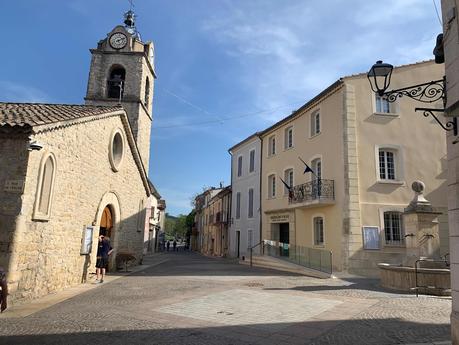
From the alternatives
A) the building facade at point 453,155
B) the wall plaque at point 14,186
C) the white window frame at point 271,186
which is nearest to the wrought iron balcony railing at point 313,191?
the white window frame at point 271,186

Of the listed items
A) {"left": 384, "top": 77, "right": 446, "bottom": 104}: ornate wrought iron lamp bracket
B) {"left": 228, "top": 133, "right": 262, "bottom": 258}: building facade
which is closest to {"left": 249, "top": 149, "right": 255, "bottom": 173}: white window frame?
{"left": 228, "top": 133, "right": 262, "bottom": 258}: building facade

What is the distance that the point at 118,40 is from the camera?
24.5m

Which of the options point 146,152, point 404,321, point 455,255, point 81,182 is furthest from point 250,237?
point 455,255

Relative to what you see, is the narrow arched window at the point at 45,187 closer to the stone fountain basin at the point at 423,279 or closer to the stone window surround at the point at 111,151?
the stone window surround at the point at 111,151

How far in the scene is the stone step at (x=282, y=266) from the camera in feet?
53.1

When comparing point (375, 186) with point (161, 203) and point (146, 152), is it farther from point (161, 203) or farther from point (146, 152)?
point (161, 203)

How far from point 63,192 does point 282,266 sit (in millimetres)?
11759

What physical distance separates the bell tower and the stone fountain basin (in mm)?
16150

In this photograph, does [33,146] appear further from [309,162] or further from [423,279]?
[309,162]

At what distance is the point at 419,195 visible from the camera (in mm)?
12617

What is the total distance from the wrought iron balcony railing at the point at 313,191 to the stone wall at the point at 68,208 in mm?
8830

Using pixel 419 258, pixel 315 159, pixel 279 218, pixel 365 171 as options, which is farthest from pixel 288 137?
pixel 419 258

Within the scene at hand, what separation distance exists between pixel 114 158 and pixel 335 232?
401 inches

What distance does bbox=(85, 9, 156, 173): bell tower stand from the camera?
22969mm
